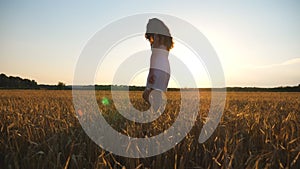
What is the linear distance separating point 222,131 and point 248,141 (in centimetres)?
32

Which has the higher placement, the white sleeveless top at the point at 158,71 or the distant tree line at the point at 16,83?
the distant tree line at the point at 16,83

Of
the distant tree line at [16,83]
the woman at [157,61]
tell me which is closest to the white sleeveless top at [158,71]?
the woman at [157,61]

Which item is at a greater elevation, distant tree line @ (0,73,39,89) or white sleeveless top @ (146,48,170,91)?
distant tree line @ (0,73,39,89)

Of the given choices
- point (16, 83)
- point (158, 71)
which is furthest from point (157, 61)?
point (16, 83)

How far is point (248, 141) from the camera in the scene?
261cm

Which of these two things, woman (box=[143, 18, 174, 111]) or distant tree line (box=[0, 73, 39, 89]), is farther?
distant tree line (box=[0, 73, 39, 89])

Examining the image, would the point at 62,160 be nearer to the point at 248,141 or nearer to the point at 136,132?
the point at 136,132

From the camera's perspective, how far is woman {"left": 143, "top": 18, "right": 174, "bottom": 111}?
19.3ft

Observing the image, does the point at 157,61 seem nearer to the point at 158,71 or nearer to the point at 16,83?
the point at 158,71

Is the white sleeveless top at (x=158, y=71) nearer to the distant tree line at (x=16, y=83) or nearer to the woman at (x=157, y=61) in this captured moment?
the woman at (x=157, y=61)

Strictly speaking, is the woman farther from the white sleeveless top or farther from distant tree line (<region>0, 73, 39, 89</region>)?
distant tree line (<region>0, 73, 39, 89</region>)

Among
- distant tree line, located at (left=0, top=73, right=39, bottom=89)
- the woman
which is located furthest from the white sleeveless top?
distant tree line, located at (left=0, top=73, right=39, bottom=89)

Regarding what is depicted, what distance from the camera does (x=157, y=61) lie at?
595cm

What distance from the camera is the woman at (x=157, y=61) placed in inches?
232
